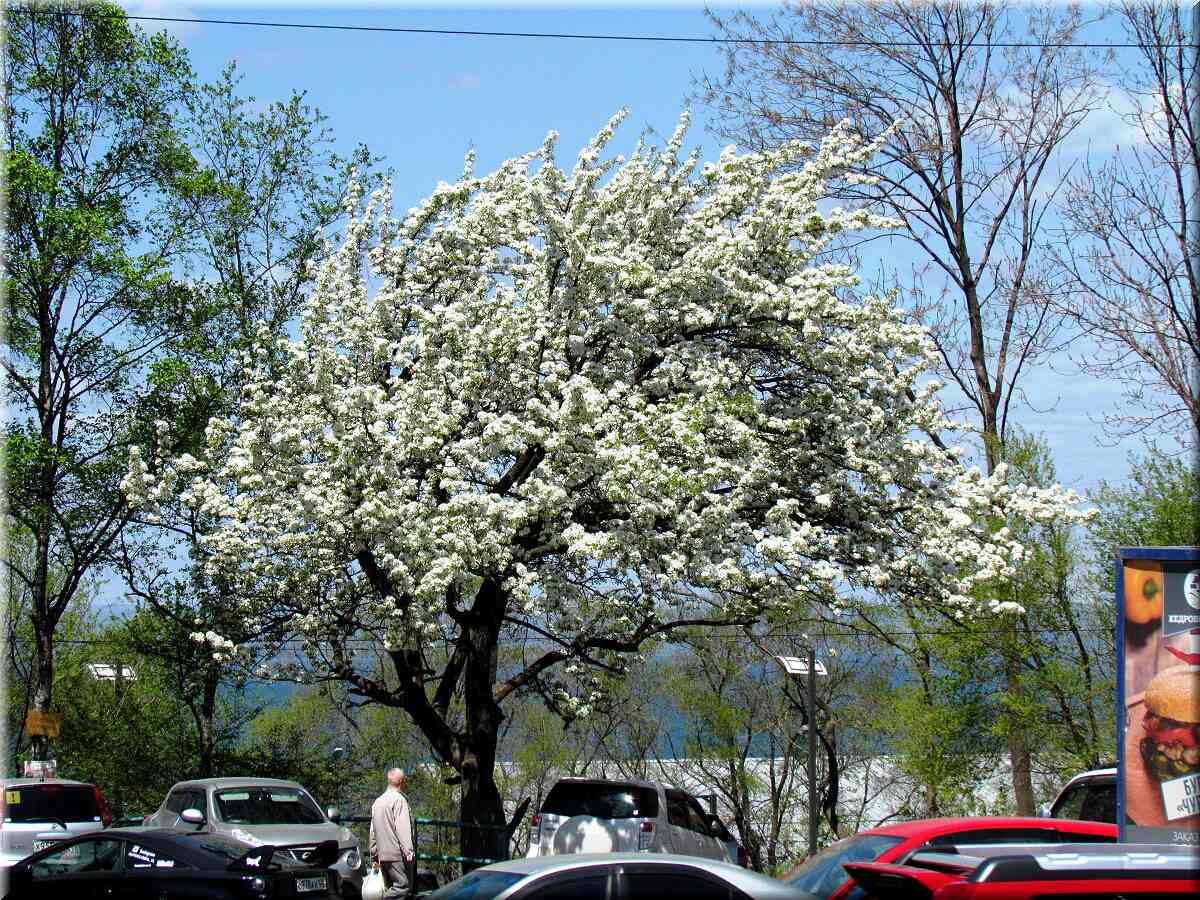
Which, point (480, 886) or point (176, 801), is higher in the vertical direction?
point (480, 886)

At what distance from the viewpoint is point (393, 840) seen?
15.4 metres

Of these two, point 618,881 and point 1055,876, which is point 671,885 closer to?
point 618,881

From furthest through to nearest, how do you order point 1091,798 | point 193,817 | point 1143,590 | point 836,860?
point 193,817 < point 1091,798 < point 836,860 < point 1143,590

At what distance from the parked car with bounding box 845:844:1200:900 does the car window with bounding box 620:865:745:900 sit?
1.82m

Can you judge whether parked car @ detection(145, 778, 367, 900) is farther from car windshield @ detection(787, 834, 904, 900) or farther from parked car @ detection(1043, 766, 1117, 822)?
parked car @ detection(1043, 766, 1117, 822)

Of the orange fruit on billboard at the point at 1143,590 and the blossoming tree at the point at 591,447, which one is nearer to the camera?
the orange fruit on billboard at the point at 1143,590

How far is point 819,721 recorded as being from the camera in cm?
4128

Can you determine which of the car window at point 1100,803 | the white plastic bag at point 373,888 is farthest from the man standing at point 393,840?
the car window at point 1100,803

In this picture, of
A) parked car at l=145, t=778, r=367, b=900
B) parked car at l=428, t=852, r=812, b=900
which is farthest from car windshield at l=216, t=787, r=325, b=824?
parked car at l=428, t=852, r=812, b=900

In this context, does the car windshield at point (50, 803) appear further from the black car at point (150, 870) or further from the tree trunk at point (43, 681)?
the black car at point (150, 870)

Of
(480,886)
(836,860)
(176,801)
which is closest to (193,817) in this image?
(176,801)

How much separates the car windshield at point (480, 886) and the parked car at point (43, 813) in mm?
12621

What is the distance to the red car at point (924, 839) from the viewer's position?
32.9 feet

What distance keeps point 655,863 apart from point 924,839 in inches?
103
